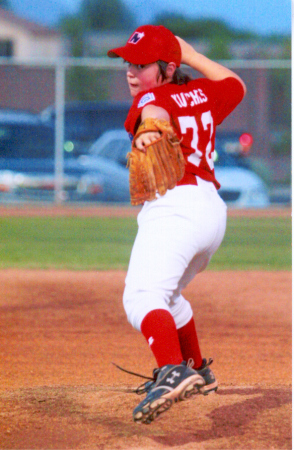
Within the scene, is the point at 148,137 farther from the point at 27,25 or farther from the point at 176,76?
the point at 27,25

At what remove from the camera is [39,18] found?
42406mm

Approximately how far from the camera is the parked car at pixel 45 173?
41.0ft

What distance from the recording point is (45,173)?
502 inches

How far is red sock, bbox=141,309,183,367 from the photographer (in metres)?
2.26

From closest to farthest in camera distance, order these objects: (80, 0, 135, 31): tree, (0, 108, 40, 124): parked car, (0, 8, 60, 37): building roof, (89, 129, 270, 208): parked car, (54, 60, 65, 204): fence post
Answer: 1. (89, 129, 270, 208): parked car
2. (54, 60, 65, 204): fence post
3. (0, 108, 40, 124): parked car
4. (0, 8, 60, 37): building roof
5. (80, 0, 135, 31): tree

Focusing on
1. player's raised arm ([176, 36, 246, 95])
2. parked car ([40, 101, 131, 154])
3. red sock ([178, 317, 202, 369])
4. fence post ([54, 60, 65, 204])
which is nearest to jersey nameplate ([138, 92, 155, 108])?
player's raised arm ([176, 36, 246, 95])

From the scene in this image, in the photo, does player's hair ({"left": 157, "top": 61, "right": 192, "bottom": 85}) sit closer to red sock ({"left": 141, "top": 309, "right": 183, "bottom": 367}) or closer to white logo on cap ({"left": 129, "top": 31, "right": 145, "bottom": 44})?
white logo on cap ({"left": 129, "top": 31, "right": 145, "bottom": 44})

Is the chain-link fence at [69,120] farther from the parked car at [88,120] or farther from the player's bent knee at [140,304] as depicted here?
the player's bent knee at [140,304]

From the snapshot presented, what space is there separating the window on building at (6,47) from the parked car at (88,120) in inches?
1066

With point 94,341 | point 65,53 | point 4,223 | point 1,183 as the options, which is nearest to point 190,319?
point 94,341

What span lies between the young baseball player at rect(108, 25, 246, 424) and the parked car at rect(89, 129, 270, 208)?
9.90 metres

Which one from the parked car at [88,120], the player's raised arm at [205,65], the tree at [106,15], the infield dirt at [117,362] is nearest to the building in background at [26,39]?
the tree at [106,15]

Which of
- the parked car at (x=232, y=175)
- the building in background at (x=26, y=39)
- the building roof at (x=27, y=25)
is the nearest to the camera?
the parked car at (x=232, y=175)

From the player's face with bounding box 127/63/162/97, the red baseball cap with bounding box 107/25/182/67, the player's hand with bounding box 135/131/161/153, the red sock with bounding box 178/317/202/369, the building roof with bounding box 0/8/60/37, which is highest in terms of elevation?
the building roof with bounding box 0/8/60/37
